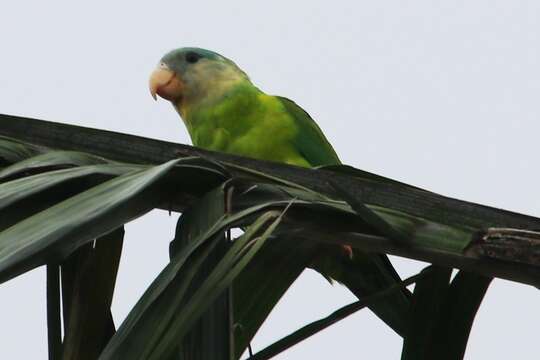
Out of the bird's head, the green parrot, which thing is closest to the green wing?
the green parrot

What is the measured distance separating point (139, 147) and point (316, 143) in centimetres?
214

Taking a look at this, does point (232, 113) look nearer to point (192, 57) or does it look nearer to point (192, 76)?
point (192, 76)

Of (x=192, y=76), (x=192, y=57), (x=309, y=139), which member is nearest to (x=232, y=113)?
(x=309, y=139)

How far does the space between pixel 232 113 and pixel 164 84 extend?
16.1 inches

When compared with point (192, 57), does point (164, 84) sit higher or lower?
lower

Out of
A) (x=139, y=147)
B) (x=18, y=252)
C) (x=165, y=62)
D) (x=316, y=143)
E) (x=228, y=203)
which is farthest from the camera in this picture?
(x=165, y=62)

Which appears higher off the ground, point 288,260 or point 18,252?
point 288,260

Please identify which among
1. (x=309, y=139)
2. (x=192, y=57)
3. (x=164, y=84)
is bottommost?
(x=309, y=139)

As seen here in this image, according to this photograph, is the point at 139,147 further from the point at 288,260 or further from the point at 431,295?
the point at 431,295

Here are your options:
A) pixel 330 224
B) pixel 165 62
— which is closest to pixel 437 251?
pixel 330 224

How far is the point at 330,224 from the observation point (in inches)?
40.8

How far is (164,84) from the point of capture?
3.54m

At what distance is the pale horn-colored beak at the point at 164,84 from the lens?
3.50 m

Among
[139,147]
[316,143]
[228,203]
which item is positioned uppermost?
[316,143]
